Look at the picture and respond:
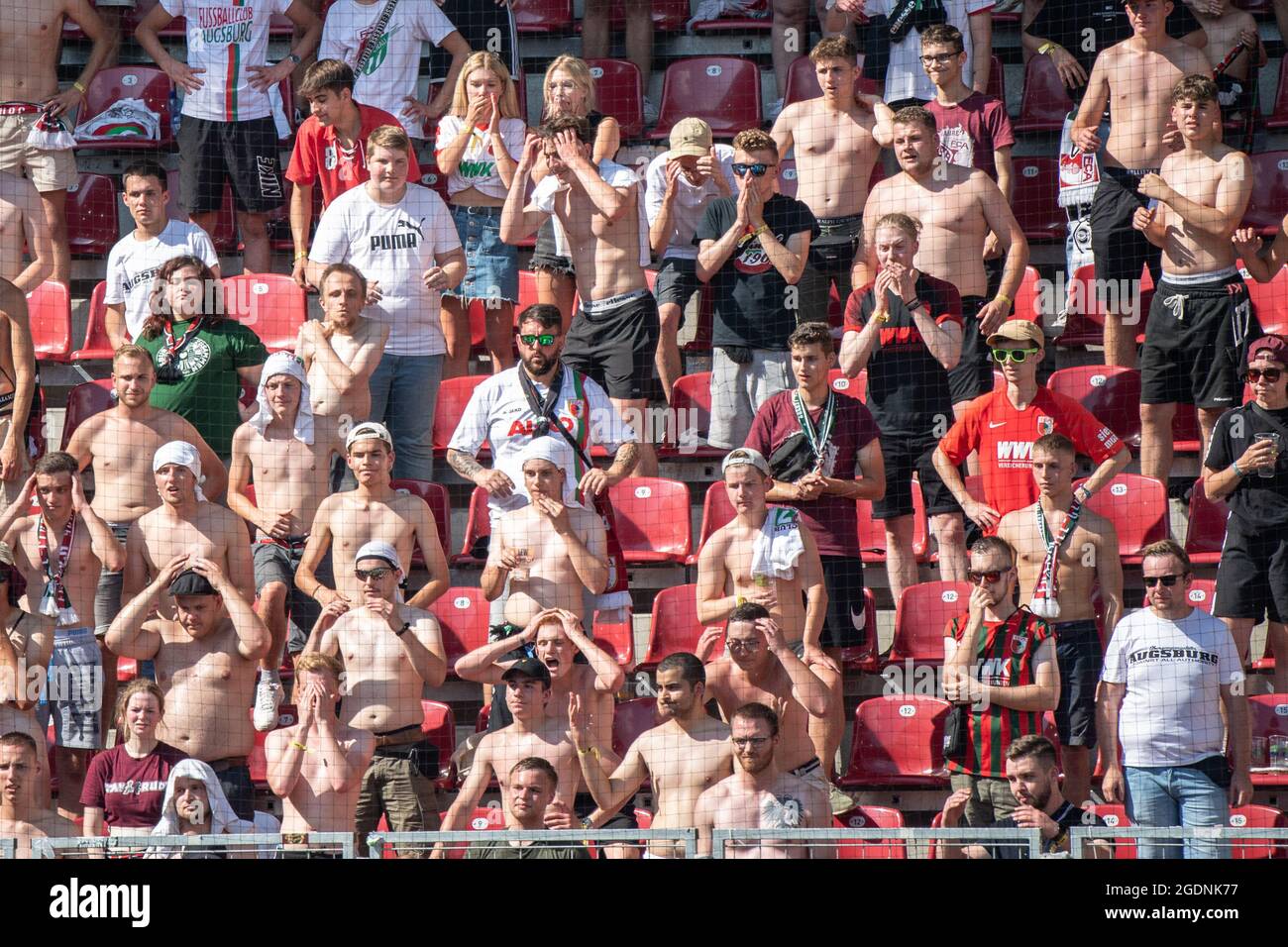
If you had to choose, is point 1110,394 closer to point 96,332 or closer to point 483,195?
point 483,195

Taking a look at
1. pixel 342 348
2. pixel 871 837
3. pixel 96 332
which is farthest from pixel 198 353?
pixel 871 837

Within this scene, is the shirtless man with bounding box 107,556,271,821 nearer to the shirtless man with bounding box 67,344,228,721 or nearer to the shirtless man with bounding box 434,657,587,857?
the shirtless man with bounding box 67,344,228,721

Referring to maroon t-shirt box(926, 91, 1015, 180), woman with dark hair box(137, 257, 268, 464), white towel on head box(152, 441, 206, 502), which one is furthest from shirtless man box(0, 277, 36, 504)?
maroon t-shirt box(926, 91, 1015, 180)

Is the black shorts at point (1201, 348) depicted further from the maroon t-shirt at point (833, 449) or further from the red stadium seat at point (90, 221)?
the red stadium seat at point (90, 221)

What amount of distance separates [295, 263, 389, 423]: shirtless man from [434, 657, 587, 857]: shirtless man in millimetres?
1857

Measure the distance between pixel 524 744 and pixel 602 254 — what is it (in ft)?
8.97

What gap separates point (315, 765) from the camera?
26.3ft

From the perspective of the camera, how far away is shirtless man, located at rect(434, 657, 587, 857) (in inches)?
316

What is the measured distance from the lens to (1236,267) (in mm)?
10055

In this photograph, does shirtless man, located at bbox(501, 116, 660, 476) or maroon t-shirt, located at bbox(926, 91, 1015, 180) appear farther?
maroon t-shirt, located at bbox(926, 91, 1015, 180)
